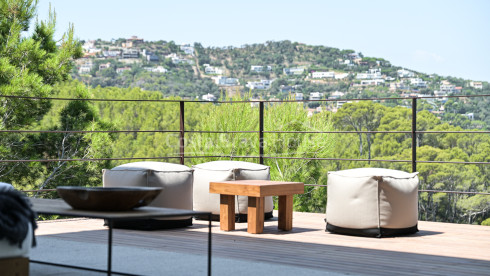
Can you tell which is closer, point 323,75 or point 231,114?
point 231,114

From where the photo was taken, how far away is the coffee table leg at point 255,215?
4.49 meters

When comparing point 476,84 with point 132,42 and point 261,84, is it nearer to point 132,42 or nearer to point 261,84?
point 261,84

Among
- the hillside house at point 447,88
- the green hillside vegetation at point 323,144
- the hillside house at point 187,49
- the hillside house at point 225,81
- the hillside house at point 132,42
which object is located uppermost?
the hillside house at point 132,42

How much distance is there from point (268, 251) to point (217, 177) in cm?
142

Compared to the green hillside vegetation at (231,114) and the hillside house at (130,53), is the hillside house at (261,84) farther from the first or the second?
the hillside house at (130,53)

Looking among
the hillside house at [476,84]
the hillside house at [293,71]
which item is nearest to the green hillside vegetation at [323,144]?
the hillside house at [476,84]

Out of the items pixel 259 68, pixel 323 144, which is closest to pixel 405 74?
pixel 259 68

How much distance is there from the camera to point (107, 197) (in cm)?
246

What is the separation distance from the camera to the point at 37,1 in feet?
53.2

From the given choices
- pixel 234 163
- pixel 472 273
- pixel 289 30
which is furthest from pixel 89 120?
pixel 289 30

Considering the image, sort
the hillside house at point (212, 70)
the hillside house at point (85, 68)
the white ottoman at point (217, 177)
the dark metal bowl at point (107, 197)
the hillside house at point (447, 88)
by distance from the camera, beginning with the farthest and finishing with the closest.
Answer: the hillside house at point (212, 70) → the hillside house at point (85, 68) → the hillside house at point (447, 88) → the white ottoman at point (217, 177) → the dark metal bowl at point (107, 197)

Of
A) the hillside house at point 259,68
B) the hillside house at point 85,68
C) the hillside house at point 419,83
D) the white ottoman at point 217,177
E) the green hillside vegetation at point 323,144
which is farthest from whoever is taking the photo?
the hillside house at point 259,68

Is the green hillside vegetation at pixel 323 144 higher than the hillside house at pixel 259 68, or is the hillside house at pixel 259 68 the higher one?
the hillside house at pixel 259 68

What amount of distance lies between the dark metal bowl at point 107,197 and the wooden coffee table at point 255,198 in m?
1.92
